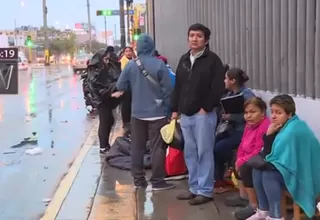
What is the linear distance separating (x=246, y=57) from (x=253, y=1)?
79 cm

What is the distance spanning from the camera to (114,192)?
7066 mm

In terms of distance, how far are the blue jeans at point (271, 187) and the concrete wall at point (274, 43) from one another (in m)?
0.76

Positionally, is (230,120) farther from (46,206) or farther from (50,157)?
(50,157)

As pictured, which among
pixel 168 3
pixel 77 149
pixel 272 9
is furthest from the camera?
pixel 168 3

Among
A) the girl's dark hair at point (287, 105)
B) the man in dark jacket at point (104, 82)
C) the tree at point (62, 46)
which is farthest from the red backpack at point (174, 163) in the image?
the tree at point (62, 46)

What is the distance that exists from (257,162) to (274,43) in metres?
1.82

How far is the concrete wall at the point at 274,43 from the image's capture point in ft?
18.0

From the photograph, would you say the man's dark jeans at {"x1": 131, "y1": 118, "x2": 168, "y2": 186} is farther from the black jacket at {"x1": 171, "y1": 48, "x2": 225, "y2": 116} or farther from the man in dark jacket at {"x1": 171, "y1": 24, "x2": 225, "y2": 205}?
the black jacket at {"x1": 171, "y1": 48, "x2": 225, "y2": 116}

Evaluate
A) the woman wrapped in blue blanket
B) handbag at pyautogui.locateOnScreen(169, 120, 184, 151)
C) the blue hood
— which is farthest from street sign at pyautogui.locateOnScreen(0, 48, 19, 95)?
the woman wrapped in blue blanket

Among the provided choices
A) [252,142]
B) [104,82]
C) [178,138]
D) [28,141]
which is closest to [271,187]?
[252,142]

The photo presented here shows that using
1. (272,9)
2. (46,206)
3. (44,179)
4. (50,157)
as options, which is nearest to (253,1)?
(272,9)

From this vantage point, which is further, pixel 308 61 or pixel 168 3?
pixel 168 3

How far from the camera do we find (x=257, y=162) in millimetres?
4973

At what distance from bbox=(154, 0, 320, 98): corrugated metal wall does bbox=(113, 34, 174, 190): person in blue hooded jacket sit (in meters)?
1.15
